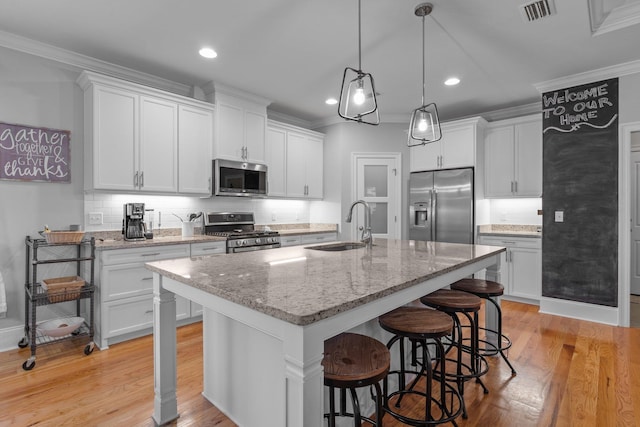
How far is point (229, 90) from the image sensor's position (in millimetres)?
4051

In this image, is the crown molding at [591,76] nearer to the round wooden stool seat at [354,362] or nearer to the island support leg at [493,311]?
the island support leg at [493,311]

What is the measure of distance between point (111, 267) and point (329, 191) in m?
3.29

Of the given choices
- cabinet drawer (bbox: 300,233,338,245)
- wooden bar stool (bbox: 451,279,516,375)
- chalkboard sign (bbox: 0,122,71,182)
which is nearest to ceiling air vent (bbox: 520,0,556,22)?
wooden bar stool (bbox: 451,279,516,375)

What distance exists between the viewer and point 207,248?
357cm

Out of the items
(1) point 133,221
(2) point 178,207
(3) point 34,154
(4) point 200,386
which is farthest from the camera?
(2) point 178,207

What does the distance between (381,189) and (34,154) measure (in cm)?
422

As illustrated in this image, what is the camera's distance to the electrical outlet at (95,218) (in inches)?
130

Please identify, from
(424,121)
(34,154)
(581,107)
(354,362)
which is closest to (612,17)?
(581,107)

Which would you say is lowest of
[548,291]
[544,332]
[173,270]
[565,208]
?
[544,332]

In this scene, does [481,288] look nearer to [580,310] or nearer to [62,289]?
[580,310]

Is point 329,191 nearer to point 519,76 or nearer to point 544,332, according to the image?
point 519,76

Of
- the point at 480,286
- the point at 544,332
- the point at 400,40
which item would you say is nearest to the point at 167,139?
the point at 400,40

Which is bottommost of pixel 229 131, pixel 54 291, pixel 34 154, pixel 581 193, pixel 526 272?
pixel 526 272

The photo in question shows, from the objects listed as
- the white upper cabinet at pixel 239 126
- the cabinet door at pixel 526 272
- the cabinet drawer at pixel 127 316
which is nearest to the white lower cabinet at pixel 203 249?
the cabinet drawer at pixel 127 316
